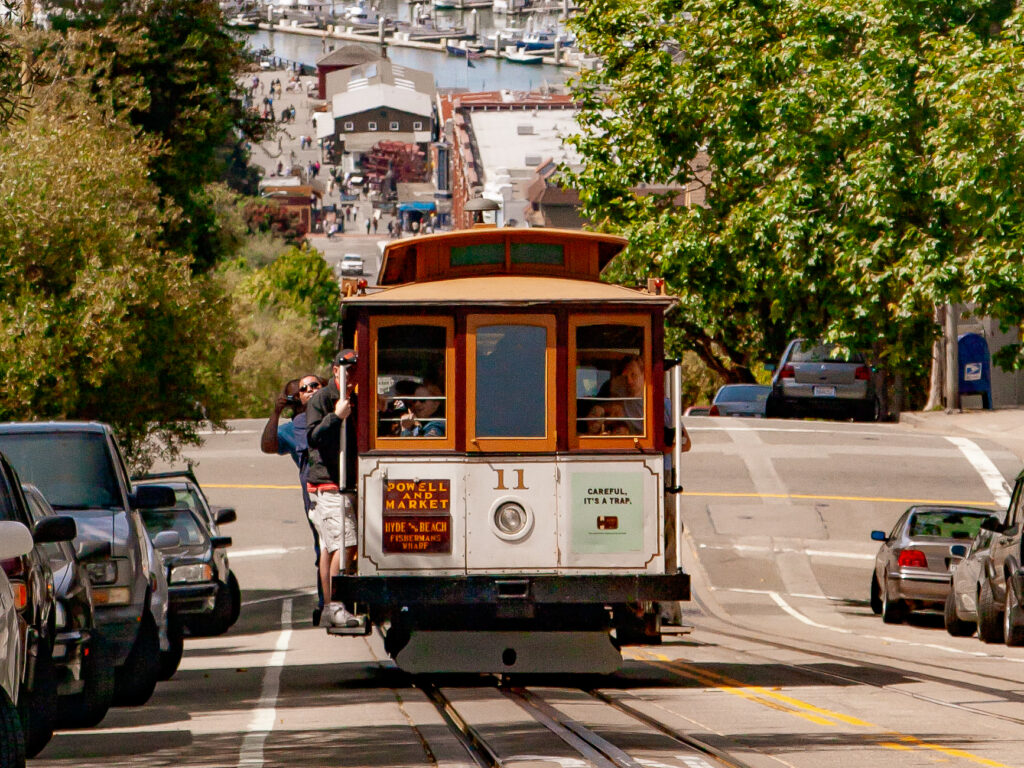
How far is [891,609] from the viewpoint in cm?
2139

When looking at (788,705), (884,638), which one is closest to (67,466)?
(788,705)

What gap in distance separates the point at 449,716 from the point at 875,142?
1702 centimetres

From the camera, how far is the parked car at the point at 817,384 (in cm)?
3606

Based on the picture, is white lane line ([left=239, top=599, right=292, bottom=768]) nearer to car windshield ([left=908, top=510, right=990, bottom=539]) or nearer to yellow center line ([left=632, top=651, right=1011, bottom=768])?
yellow center line ([left=632, top=651, right=1011, bottom=768])

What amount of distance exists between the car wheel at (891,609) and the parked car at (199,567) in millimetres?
7841

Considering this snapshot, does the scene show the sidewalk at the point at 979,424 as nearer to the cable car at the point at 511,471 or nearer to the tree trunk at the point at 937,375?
the tree trunk at the point at 937,375

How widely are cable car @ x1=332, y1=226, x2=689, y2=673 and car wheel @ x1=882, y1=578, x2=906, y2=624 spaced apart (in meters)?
9.14

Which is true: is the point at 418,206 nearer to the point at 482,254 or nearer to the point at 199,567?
the point at 199,567

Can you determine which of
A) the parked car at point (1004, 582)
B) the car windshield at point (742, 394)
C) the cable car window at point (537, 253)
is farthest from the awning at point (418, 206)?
the cable car window at point (537, 253)

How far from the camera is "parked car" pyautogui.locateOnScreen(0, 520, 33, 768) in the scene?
6508mm

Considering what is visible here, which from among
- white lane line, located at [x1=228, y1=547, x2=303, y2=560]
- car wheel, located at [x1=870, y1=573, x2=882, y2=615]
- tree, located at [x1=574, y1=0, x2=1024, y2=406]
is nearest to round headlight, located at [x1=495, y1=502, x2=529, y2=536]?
car wheel, located at [x1=870, y1=573, x2=882, y2=615]

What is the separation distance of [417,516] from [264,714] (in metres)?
2.00

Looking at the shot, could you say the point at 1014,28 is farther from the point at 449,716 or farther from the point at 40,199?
the point at 449,716

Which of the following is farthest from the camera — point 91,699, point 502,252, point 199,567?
point 199,567
